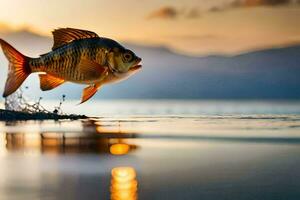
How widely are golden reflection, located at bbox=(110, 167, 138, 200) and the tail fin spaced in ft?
5.39

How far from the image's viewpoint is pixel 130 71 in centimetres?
249

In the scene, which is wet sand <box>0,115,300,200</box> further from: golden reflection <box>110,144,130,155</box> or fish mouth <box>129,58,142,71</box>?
fish mouth <box>129,58,142,71</box>

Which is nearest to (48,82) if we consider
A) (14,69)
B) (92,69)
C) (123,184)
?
(14,69)

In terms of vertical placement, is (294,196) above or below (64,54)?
below

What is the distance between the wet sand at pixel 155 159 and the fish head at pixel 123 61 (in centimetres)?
179

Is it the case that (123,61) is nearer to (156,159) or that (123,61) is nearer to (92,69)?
(92,69)

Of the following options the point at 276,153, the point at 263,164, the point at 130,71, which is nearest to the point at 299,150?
the point at 276,153

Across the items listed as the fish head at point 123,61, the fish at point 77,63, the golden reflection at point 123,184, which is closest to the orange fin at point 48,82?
the fish at point 77,63

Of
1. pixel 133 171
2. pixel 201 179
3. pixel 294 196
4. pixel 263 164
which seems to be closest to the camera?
pixel 294 196

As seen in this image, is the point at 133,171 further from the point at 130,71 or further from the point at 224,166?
the point at 130,71

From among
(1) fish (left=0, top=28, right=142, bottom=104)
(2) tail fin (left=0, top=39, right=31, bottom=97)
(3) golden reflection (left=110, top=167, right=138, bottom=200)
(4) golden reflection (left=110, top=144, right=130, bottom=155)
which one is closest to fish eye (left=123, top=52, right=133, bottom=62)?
(1) fish (left=0, top=28, right=142, bottom=104)

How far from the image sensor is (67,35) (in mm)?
2662

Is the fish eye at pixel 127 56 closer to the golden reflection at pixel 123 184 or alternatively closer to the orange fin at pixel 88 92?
the orange fin at pixel 88 92

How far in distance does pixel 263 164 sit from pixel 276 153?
835 mm
